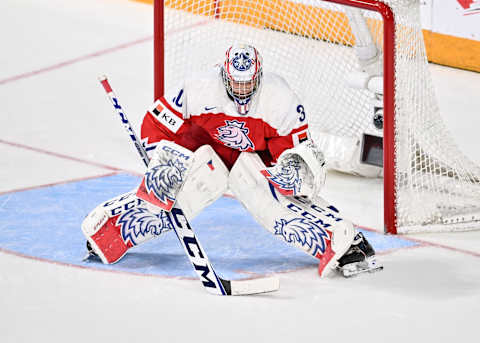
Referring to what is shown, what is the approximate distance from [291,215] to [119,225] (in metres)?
0.74

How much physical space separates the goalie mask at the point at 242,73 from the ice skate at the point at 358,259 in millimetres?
742

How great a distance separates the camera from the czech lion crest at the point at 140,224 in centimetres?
537

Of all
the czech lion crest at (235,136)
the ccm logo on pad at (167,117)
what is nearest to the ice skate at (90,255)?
the ccm logo on pad at (167,117)

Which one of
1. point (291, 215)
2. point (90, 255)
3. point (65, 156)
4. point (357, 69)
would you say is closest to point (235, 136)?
point (291, 215)

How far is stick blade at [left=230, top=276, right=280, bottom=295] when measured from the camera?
5.07 meters

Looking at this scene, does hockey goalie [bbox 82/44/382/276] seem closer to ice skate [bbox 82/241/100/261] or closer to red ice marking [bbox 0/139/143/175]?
ice skate [bbox 82/241/100/261]

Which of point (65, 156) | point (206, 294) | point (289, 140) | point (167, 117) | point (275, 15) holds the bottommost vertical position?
point (206, 294)

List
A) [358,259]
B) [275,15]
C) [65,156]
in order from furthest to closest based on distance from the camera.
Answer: [65,156], [275,15], [358,259]

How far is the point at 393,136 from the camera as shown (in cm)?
559

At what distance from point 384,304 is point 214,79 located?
116 cm

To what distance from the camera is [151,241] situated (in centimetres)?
565

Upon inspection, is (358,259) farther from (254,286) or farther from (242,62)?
(242,62)

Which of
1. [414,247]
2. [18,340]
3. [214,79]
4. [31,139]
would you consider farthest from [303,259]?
[31,139]

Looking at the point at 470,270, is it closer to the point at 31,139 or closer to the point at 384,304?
the point at 384,304
